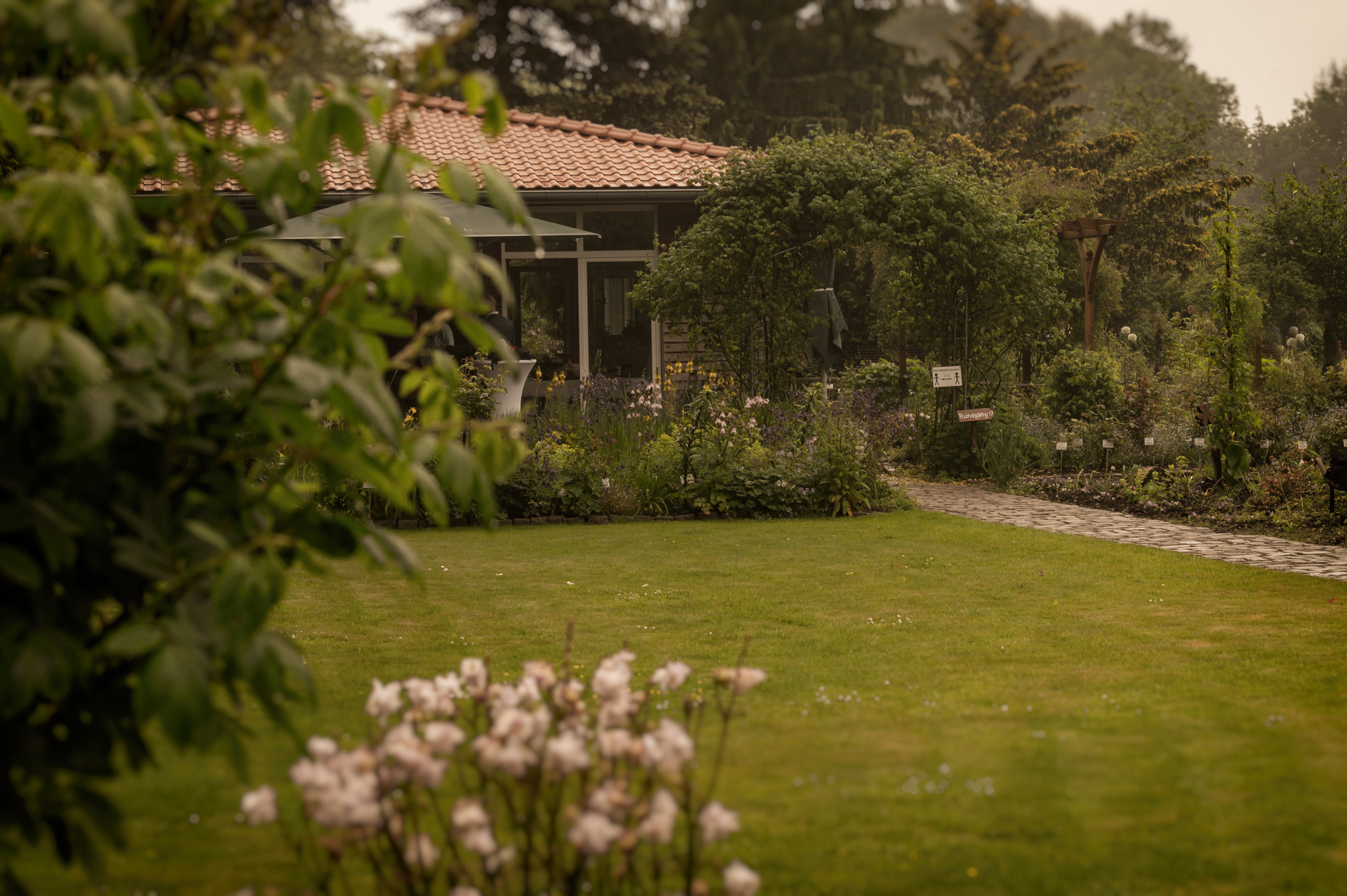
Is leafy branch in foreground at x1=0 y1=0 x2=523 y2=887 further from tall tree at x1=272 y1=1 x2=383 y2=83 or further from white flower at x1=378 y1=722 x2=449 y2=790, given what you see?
tall tree at x1=272 y1=1 x2=383 y2=83

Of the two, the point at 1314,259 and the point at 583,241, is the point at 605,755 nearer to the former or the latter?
the point at 583,241

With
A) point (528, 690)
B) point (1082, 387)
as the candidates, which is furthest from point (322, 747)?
point (1082, 387)

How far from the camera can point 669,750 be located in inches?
79.0

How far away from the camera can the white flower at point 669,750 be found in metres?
1.99

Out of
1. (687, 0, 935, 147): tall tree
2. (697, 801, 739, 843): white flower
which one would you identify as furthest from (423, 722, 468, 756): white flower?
(687, 0, 935, 147): tall tree

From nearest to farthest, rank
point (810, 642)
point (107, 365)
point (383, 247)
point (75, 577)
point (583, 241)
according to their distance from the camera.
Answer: point (383, 247) < point (107, 365) < point (75, 577) < point (810, 642) < point (583, 241)

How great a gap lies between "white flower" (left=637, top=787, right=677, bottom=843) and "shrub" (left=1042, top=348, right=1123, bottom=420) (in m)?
11.9

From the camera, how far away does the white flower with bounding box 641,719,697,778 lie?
6.52 ft

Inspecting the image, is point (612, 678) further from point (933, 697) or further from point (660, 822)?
point (933, 697)

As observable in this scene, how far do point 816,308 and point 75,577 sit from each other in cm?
1146

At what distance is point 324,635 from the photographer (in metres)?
5.11

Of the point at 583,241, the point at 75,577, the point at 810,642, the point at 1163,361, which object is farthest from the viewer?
the point at 1163,361

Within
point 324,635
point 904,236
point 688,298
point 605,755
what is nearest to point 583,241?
point 688,298

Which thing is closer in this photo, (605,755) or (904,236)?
(605,755)
